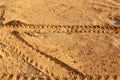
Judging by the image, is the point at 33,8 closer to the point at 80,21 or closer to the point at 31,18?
the point at 31,18

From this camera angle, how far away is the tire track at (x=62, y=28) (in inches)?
225

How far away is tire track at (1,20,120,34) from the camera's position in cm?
571

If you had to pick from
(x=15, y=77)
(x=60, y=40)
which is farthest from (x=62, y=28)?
(x=15, y=77)

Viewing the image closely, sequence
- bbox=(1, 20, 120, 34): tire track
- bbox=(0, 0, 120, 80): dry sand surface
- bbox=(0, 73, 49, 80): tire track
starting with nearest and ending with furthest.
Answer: bbox=(0, 73, 49, 80): tire track, bbox=(0, 0, 120, 80): dry sand surface, bbox=(1, 20, 120, 34): tire track

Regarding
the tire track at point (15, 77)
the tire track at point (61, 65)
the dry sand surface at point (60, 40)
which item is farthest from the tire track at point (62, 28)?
the tire track at point (15, 77)

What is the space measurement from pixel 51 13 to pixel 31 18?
1.85 feet

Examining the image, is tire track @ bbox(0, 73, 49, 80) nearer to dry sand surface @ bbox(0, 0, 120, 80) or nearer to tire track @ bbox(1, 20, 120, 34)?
dry sand surface @ bbox(0, 0, 120, 80)

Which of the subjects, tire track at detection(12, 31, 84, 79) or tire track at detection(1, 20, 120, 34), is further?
tire track at detection(1, 20, 120, 34)

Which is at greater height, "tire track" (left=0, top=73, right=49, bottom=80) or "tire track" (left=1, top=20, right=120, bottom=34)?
"tire track" (left=1, top=20, right=120, bottom=34)

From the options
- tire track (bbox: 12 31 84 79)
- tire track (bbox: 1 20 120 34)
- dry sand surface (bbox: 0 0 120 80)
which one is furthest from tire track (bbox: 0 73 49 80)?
tire track (bbox: 1 20 120 34)

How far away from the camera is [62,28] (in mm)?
5820

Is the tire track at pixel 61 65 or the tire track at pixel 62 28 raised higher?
the tire track at pixel 62 28

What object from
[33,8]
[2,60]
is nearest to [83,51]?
[2,60]

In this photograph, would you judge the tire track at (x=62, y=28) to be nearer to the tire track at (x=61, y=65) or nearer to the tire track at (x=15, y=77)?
the tire track at (x=61, y=65)
